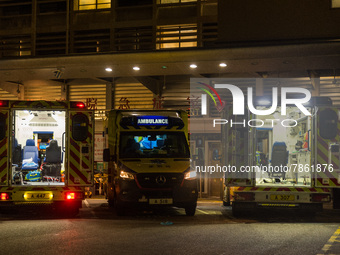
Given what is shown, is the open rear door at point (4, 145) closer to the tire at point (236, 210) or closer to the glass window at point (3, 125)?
the glass window at point (3, 125)

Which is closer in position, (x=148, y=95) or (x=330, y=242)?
(x=330, y=242)

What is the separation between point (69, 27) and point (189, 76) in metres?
5.08

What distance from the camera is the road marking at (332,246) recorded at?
8.30m

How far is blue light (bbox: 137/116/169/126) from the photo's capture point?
1396 centimetres

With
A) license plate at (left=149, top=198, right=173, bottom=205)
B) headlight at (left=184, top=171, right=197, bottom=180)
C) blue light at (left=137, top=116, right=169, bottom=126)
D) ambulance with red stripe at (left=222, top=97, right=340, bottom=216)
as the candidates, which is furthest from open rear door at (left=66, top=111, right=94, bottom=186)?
ambulance with red stripe at (left=222, top=97, right=340, bottom=216)

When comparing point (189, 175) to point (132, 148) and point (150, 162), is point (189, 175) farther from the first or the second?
point (132, 148)

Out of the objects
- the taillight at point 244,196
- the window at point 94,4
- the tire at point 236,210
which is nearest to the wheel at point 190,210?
the tire at point 236,210

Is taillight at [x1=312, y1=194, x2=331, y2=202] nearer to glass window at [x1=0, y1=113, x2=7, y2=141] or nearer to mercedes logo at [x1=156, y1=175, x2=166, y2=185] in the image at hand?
mercedes logo at [x1=156, y1=175, x2=166, y2=185]

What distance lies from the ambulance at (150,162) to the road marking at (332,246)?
4.14m

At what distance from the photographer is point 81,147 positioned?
44.0 ft

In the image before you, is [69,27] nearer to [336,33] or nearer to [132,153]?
[132,153]

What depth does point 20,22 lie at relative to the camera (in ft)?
73.9

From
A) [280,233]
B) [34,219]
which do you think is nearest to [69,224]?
[34,219]

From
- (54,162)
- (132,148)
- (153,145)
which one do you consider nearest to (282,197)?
(153,145)
